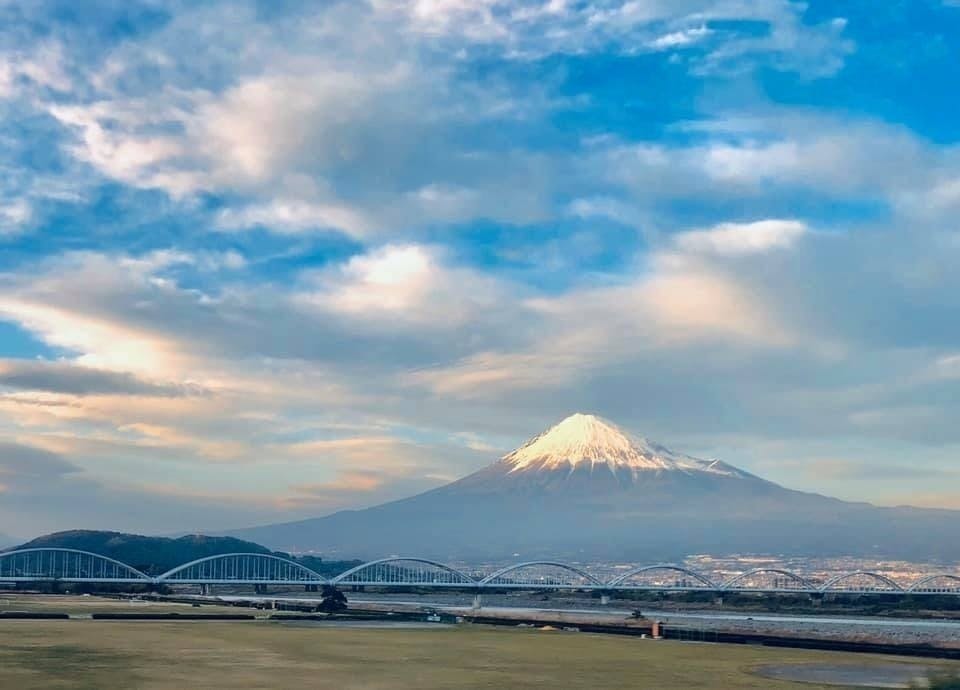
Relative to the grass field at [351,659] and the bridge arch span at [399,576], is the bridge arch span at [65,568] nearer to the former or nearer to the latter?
the bridge arch span at [399,576]

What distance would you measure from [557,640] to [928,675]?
63.7ft

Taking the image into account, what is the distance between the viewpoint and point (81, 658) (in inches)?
1416

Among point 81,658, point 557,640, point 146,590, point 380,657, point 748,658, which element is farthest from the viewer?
point 146,590

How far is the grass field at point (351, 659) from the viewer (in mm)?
31375

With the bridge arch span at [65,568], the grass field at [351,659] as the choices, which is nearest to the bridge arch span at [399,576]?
the bridge arch span at [65,568]

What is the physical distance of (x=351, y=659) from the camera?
38875mm

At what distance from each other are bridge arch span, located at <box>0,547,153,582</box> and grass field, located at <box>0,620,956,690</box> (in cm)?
7480

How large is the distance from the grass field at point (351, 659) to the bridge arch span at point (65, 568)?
74.8 meters

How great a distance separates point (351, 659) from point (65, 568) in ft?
371

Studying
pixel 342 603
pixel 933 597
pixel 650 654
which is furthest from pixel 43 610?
pixel 933 597

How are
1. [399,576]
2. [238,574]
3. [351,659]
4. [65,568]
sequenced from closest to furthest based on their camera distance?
1. [351,659]
2. [65,568]
3. [399,576]
4. [238,574]

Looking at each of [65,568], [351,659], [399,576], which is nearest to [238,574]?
[399,576]

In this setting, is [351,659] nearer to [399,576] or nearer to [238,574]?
[399,576]

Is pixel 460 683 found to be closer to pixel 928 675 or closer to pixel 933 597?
pixel 928 675
